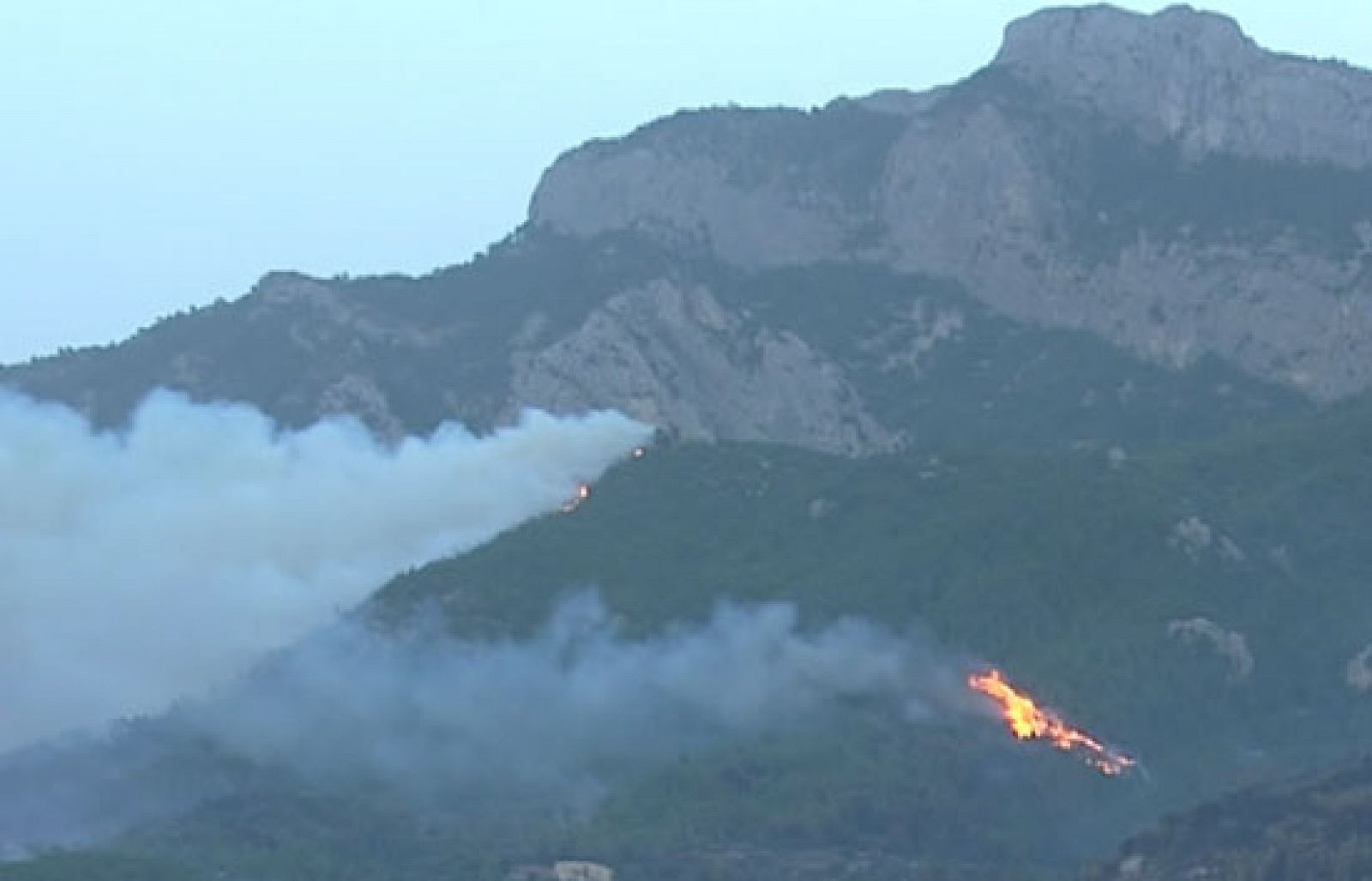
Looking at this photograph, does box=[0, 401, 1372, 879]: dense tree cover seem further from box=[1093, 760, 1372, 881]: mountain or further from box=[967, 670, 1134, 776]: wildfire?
box=[1093, 760, 1372, 881]: mountain

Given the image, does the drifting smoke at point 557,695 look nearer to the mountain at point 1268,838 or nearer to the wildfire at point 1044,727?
the wildfire at point 1044,727

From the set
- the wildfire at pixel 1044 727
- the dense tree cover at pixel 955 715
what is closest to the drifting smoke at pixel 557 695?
the wildfire at pixel 1044 727

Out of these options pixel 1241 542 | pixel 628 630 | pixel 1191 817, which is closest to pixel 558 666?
pixel 628 630

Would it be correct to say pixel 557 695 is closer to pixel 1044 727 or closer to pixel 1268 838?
pixel 1044 727

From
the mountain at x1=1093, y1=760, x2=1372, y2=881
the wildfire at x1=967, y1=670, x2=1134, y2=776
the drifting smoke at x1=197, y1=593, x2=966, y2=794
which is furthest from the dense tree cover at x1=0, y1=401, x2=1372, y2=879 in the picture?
the mountain at x1=1093, y1=760, x2=1372, y2=881

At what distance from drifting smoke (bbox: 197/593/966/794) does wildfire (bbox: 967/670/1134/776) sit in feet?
4.73

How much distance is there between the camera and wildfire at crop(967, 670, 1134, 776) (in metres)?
170

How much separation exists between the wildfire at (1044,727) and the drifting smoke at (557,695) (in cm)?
144

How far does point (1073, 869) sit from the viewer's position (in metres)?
148

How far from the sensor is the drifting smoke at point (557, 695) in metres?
170

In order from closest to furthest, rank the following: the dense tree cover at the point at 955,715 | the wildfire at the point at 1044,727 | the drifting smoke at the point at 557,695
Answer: the dense tree cover at the point at 955,715
the drifting smoke at the point at 557,695
the wildfire at the point at 1044,727

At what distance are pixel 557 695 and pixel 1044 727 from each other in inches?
710

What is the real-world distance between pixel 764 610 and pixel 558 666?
1019cm

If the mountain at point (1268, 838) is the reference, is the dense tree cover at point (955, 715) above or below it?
above
